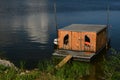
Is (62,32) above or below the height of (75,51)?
above

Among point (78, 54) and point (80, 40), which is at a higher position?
point (80, 40)

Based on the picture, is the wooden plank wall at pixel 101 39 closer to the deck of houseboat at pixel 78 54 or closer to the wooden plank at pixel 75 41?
the deck of houseboat at pixel 78 54

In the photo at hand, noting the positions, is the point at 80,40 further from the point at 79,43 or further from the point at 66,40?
the point at 66,40

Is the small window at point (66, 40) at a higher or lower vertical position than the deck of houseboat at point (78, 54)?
higher

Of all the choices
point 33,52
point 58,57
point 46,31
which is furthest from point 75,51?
point 46,31

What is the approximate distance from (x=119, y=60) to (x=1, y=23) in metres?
54.5

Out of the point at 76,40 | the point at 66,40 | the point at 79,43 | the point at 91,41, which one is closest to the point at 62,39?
the point at 66,40

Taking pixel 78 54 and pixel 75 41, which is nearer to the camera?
pixel 78 54

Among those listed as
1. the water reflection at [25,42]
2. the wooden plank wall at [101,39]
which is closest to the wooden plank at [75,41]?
the wooden plank wall at [101,39]

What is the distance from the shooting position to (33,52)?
4053 centimetres

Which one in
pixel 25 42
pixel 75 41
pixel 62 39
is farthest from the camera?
pixel 25 42

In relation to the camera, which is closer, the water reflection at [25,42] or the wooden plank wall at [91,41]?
the wooden plank wall at [91,41]

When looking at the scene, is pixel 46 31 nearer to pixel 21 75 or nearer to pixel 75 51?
pixel 75 51

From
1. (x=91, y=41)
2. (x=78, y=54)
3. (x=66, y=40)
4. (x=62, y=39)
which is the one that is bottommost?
(x=78, y=54)
